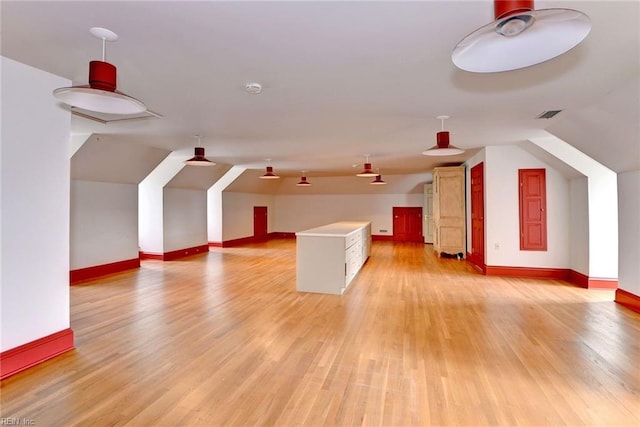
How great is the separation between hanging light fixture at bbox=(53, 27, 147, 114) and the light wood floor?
193 centimetres

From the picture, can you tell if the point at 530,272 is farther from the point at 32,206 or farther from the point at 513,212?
the point at 32,206

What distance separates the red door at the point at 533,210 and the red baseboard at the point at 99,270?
300 inches

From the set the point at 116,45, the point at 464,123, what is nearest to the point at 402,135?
the point at 464,123

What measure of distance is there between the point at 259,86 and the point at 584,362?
3634mm

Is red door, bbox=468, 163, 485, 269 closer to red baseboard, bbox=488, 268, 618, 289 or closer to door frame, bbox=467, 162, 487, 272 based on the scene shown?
door frame, bbox=467, 162, 487, 272

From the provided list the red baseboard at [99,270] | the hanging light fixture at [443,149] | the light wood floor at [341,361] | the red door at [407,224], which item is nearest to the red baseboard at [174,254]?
the red baseboard at [99,270]

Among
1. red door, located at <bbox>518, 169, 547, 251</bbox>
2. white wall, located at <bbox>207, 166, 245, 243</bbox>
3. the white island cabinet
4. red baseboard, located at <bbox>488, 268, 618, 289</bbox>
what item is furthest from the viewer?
white wall, located at <bbox>207, 166, 245, 243</bbox>

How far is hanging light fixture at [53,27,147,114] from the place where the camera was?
179 cm

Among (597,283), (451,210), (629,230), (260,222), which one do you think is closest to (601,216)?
(629,230)

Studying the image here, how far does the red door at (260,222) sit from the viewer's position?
459 inches

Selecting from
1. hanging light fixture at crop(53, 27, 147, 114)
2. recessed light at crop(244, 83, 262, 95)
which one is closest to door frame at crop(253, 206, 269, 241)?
recessed light at crop(244, 83, 262, 95)

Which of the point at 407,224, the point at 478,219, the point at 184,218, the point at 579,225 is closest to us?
the point at 579,225

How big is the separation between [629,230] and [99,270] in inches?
326

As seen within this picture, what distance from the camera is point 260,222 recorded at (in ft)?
39.4
